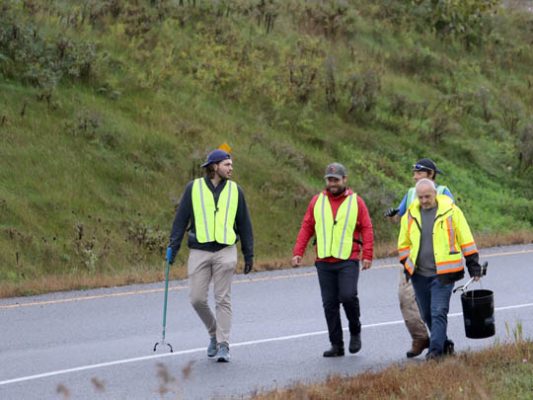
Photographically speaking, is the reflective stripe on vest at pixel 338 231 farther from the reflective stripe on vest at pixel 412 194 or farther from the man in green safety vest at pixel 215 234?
the man in green safety vest at pixel 215 234

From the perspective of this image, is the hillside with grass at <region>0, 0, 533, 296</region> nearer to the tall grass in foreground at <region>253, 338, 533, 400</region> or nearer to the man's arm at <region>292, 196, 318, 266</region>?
the man's arm at <region>292, 196, 318, 266</region>

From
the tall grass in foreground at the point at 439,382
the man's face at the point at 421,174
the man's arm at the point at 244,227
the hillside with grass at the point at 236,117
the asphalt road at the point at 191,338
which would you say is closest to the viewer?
the tall grass in foreground at the point at 439,382

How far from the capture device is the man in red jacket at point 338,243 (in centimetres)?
1159

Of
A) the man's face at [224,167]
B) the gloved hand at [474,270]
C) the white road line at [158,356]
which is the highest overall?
the man's face at [224,167]

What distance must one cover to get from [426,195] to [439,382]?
184 cm

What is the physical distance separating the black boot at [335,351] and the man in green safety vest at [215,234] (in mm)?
980

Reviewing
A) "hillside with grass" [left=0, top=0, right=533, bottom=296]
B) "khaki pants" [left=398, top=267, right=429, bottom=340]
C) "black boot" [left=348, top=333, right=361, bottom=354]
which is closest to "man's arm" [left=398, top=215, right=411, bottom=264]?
"khaki pants" [left=398, top=267, right=429, bottom=340]

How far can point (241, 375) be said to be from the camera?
36.1 feet

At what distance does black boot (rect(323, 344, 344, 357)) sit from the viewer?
38.9ft

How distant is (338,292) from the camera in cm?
1177

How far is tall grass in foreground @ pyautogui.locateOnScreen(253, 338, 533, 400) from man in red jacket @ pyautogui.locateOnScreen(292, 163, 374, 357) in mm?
1206

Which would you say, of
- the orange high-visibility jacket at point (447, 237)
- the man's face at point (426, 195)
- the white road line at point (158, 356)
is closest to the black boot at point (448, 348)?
the orange high-visibility jacket at point (447, 237)

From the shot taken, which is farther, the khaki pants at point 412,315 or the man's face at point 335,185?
the khaki pants at point 412,315

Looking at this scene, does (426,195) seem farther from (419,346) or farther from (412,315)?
(419,346)
